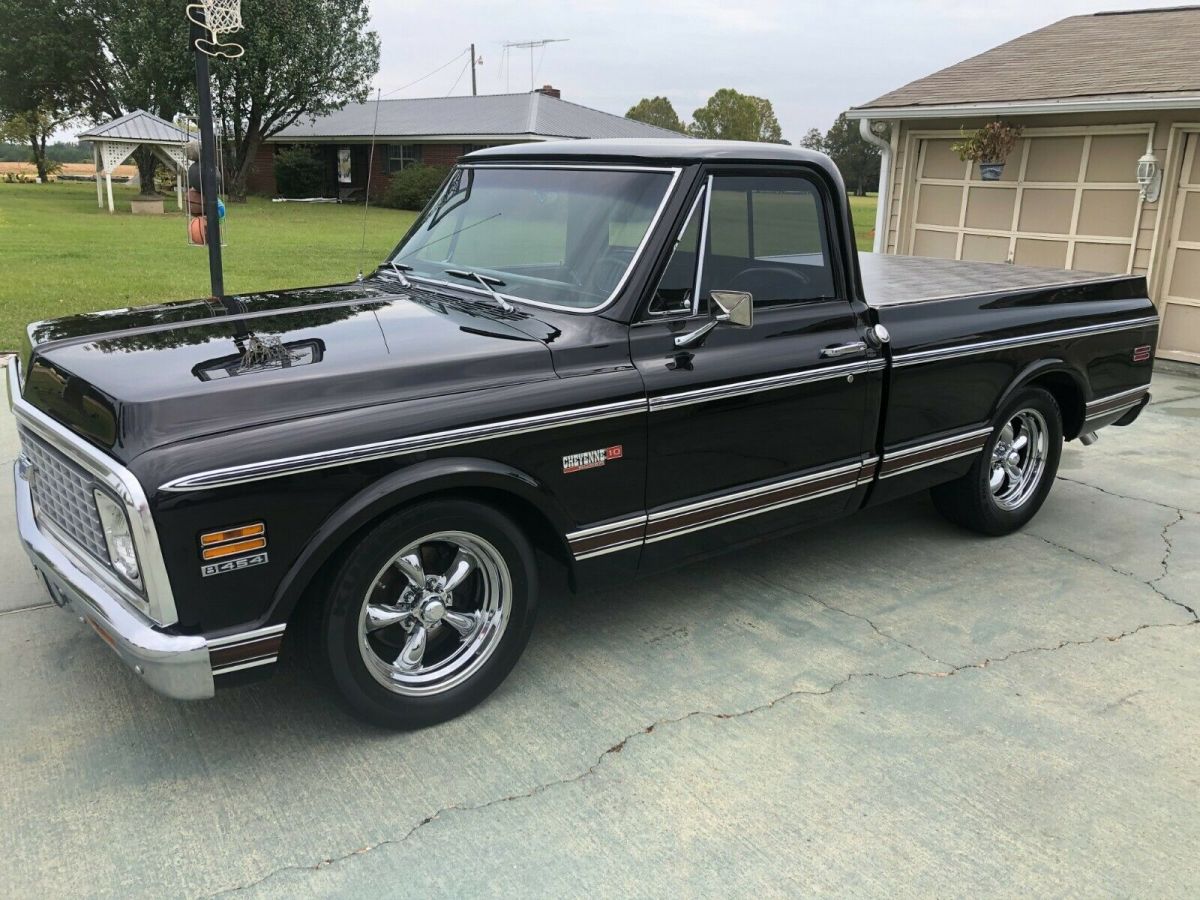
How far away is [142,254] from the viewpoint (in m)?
18.2

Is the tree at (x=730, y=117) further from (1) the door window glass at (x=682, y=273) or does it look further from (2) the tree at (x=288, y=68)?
(1) the door window glass at (x=682, y=273)

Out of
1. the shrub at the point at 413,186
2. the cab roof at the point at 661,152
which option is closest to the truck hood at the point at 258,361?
the cab roof at the point at 661,152

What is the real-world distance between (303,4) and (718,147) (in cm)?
3314

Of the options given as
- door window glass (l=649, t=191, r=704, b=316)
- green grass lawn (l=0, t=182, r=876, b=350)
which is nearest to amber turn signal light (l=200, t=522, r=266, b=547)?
door window glass (l=649, t=191, r=704, b=316)

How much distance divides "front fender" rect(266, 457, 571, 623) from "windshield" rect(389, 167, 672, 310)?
0.79 metres

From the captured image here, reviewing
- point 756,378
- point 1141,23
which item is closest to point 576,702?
point 756,378

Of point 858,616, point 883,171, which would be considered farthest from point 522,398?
point 883,171

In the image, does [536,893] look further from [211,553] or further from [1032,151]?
[1032,151]

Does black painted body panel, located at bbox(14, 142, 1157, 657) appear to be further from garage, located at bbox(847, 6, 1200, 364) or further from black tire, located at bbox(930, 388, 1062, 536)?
garage, located at bbox(847, 6, 1200, 364)

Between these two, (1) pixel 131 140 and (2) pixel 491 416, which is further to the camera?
(1) pixel 131 140

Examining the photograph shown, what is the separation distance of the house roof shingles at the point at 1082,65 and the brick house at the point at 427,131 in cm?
2073

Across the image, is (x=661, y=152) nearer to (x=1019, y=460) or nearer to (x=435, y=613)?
(x=435, y=613)

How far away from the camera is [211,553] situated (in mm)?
2686

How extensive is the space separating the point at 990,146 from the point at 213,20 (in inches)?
305
